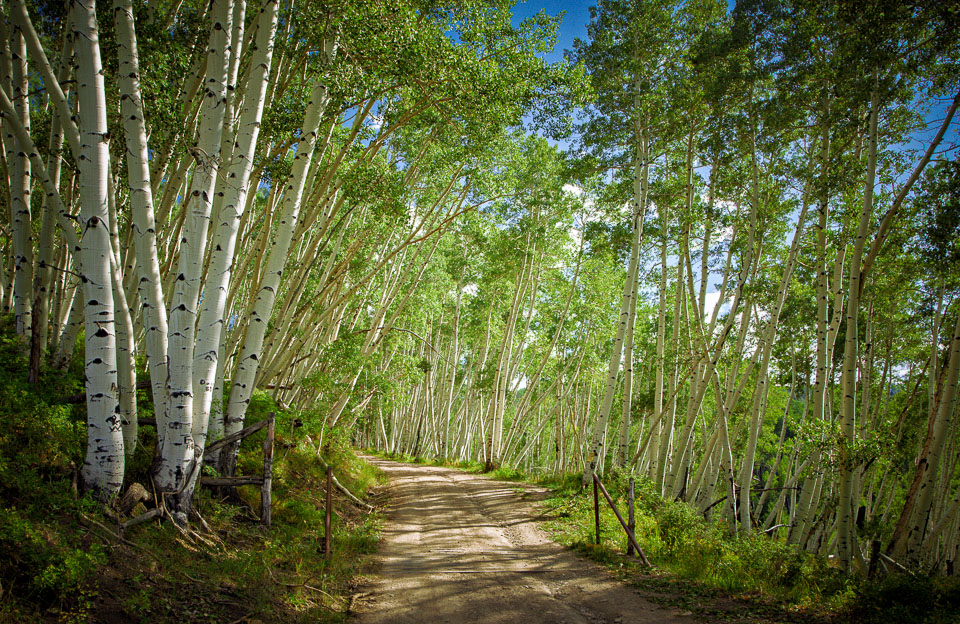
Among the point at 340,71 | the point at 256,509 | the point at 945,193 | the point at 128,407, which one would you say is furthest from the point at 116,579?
the point at 945,193

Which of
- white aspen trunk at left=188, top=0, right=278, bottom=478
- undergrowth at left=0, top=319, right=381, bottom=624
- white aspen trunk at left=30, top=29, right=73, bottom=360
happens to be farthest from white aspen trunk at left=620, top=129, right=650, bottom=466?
white aspen trunk at left=30, top=29, right=73, bottom=360

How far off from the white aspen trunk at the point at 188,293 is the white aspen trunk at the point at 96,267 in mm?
523

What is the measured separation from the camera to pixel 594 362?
21891 millimetres

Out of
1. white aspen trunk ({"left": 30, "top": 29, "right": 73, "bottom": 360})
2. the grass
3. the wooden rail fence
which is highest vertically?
white aspen trunk ({"left": 30, "top": 29, "right": 73, "bottom": 360})

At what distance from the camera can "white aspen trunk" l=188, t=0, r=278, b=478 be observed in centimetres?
535

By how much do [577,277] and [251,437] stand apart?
43.9ft

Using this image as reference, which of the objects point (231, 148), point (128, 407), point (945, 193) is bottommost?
point (128, 407)

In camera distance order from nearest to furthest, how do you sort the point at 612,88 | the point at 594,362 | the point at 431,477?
1. the point at 612,88
2. the point at 431,477
3. the point at 594,362

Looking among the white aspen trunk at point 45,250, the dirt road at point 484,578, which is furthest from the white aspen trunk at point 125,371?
the dirt road at point 484,578

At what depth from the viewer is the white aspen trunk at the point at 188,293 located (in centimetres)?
498

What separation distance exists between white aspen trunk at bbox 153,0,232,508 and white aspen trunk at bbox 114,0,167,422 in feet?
0.51

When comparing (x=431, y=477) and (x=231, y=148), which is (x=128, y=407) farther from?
(x=431, y=477)

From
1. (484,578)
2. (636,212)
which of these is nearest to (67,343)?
(484,578)

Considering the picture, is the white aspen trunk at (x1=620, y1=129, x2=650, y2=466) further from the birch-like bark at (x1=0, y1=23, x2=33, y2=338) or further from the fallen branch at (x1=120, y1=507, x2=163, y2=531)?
the birch-like bark at (x1=0, y1=23, x2=33, y2=338)
